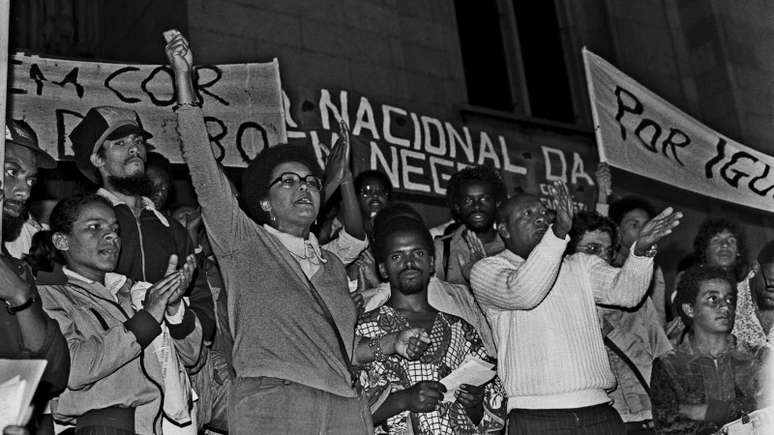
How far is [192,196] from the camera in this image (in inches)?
357

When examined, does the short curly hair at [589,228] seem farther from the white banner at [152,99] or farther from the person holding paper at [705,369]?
the white banner at [152,99]

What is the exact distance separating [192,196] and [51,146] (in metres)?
2.66

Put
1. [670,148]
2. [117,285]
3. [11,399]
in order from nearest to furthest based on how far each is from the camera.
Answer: [11,399]
[117,285]
[670,148]

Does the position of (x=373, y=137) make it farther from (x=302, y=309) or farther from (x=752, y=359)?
(x=302, y=309)

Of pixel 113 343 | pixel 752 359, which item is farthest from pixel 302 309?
pixel 752 359

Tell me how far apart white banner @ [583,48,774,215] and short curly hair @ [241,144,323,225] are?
4069mm

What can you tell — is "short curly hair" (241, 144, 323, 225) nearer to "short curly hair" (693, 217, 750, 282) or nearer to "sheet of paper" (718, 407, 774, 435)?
"sheet of paper" (718, 407, 774, 435)

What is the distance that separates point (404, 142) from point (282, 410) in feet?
13.9

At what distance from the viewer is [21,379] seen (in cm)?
265

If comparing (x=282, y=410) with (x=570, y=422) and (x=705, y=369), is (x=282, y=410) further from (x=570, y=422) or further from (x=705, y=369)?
(x=705, y=369)

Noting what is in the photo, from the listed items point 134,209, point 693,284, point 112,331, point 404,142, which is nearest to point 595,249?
point 693,284

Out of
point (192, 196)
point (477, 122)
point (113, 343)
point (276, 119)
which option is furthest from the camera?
point (477, 122)

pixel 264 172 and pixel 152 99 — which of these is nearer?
pixel 264 172

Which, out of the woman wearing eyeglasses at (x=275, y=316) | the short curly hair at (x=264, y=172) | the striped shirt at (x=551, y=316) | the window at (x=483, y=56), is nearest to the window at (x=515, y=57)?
the window at (x=483, y=56)
